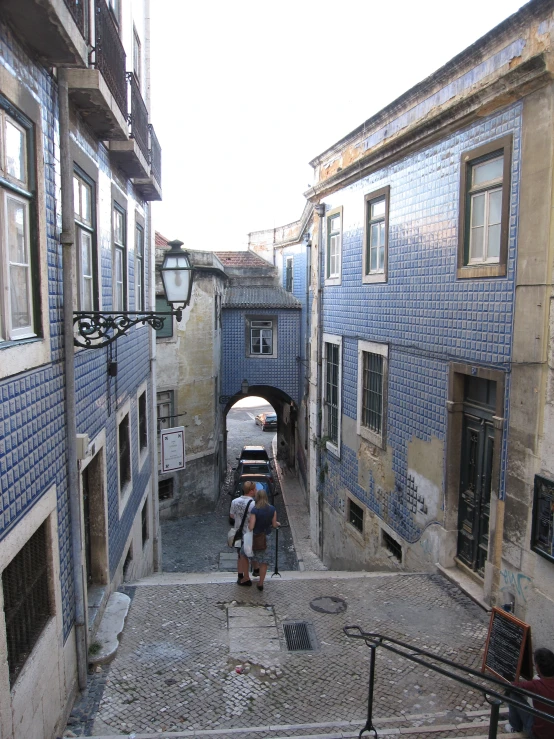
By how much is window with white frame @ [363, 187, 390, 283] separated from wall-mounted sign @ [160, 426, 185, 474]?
537 cm

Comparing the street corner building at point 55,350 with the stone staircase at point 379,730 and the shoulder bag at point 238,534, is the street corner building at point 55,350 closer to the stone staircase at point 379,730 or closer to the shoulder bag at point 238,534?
the stone staircase at point 379,730

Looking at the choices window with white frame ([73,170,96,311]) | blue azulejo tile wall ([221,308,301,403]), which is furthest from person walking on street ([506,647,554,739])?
blue azulejo tile wall ([221,308,301,403])

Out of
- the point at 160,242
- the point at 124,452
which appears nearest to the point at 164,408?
the point at 160,242

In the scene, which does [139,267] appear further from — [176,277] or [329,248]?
[176,277]

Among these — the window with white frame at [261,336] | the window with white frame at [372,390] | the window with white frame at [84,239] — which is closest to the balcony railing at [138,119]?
the window with white frame at [84,239]

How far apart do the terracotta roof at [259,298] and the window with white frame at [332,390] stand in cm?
Result: 875

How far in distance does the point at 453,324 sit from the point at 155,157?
246 inches

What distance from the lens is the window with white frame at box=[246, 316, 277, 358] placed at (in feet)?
72.1

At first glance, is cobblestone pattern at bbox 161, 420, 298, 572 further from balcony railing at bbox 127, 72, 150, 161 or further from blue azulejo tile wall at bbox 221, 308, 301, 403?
balcony railing at bbox 127, 72, 150, 161

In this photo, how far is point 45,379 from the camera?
190 inches

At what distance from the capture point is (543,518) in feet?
19.5

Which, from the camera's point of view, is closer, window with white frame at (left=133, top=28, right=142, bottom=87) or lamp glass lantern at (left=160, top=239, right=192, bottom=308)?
lamp glass lantern at (left=160, top=239, right=192, bottom=308)

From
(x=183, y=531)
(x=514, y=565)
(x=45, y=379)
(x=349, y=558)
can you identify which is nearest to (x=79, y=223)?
(x=45, y=379)

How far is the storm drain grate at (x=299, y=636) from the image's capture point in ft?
21.2
